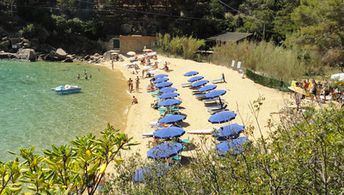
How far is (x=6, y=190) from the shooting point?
2.79 meters

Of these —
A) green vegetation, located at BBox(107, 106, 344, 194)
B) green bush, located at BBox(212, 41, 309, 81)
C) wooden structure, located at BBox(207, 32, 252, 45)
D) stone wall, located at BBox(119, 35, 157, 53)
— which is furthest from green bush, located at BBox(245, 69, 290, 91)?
stone wall, located at BBox(119, 35, 157, 53)

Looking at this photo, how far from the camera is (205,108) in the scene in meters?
20.6

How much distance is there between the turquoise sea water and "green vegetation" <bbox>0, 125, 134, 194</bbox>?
12766mm

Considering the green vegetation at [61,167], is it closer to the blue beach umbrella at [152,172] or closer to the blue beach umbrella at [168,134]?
the blue beach umbrella at [152,172]

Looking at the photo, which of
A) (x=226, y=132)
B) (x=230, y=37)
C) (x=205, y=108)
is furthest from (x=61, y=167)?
(x=230, y=37)

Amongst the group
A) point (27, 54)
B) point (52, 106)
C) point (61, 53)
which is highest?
point (61, 53)

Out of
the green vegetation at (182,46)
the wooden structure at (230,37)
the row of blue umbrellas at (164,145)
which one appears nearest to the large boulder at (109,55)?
the green vegetation at (182,46)

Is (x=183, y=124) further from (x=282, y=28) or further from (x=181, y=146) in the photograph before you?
(x=282, y=28)

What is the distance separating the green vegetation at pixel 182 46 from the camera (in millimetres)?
39391

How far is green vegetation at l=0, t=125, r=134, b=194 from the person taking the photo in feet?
9.64

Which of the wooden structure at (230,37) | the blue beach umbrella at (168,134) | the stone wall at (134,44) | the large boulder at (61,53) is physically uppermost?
the wooden structure at (230,37)

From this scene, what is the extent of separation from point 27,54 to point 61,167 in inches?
1815

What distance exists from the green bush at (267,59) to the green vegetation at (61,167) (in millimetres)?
22831

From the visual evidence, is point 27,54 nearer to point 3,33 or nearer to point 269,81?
point 3,33
